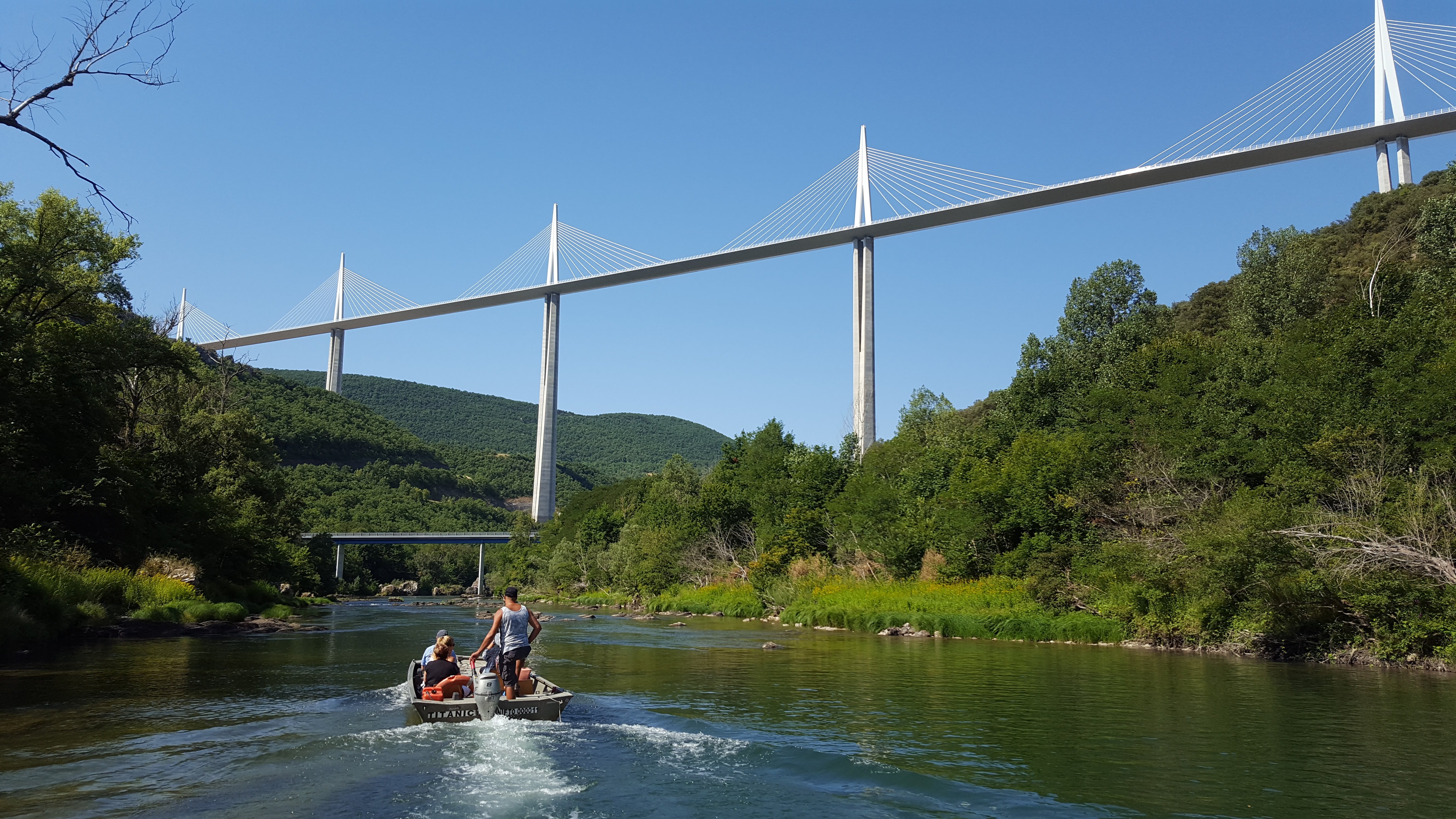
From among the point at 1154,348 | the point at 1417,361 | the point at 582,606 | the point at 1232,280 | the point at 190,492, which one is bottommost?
the point at 582,606

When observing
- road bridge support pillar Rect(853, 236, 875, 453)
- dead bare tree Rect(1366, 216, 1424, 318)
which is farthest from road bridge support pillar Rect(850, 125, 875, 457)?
dead bare tree Rect(1366, 216, 1424, 318)

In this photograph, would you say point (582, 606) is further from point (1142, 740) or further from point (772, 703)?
point (1142, 740)

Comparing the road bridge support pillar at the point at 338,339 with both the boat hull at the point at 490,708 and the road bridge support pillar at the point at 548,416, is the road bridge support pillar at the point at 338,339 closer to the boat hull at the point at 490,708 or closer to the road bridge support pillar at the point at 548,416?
the road bridge support pillar at the point at 548,416

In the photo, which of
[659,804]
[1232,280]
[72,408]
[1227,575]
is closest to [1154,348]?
[1227,575]

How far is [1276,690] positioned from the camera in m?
18.9

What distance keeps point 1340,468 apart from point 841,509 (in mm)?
30685

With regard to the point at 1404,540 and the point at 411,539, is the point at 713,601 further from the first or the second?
the point at 411,539

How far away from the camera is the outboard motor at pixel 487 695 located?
1462 centimetres

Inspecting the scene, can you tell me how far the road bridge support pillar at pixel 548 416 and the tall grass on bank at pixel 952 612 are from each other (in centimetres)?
5685

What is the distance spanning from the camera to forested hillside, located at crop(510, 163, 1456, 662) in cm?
2458

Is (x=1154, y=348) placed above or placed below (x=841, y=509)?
above

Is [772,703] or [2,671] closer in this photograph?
[772,703]

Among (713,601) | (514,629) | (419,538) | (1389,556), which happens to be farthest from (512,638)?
(419,538)

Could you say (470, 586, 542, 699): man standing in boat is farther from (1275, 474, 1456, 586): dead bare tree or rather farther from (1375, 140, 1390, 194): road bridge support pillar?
(1375, 140, 1390, 194): road bridge support pillar
